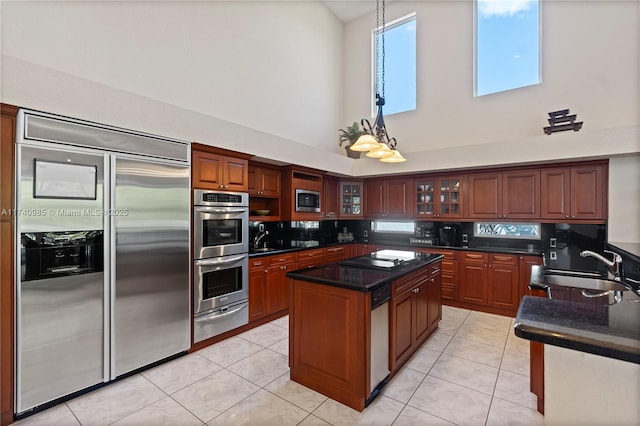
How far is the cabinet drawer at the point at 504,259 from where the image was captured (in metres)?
4.07

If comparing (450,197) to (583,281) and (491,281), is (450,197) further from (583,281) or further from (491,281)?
(583,281)

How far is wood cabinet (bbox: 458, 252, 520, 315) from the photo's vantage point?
4066 millimetres

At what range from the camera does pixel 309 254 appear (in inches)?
178

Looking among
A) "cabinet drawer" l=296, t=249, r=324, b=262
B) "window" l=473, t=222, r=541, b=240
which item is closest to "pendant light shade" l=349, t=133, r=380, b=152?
"cabinet drawer" l=296, t=249, r=324, b=262

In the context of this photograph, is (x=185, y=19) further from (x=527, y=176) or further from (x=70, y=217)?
(x=527, y=176)

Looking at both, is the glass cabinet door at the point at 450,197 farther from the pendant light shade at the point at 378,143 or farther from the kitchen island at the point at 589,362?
the kitchen island at the point at 589,362

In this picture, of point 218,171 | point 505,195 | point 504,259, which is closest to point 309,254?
point 218,171

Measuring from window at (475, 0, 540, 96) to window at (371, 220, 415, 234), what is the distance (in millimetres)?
2518

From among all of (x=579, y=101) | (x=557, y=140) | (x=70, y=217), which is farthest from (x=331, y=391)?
(x=579, y=101)

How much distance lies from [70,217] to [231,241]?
58.9 inches

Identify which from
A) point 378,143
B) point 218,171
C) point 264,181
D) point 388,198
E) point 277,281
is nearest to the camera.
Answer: point 378,143

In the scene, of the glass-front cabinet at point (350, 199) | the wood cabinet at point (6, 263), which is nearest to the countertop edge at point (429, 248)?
the glass-front cabinet at point (350, 199)

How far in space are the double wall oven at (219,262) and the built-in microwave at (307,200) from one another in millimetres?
1127

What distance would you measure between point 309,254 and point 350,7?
5.00 m
